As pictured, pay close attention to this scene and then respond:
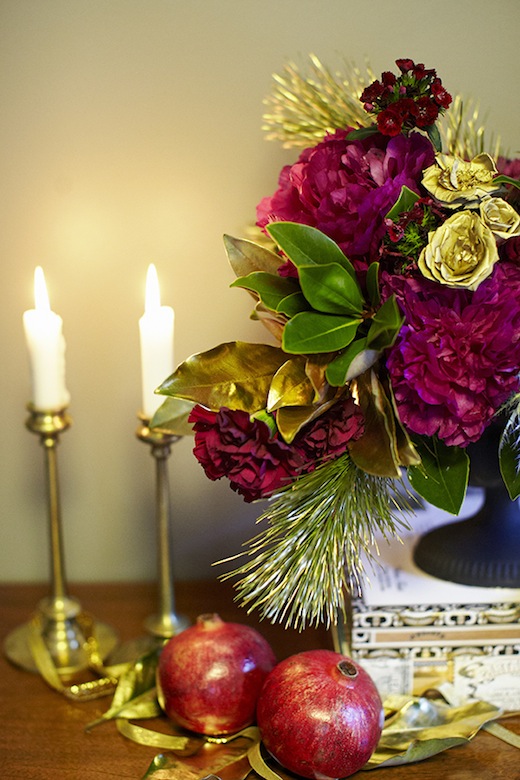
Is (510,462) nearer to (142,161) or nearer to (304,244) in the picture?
(304,244)

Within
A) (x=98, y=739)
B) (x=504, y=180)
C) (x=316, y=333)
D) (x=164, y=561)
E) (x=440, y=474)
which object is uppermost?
(x=504, y=180)

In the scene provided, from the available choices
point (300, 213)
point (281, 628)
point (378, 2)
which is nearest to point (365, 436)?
point (300, 213)

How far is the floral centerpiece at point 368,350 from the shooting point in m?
0.56

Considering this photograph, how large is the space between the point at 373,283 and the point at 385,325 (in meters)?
0.04

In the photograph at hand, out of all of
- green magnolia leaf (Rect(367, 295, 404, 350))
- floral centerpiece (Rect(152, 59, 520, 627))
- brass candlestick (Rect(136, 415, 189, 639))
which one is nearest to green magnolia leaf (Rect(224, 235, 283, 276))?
floral centerpiece (Rect(152, 59, 520, 627))

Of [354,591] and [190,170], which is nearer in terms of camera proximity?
[354,591]

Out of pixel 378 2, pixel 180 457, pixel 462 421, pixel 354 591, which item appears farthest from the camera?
pixel 180 457

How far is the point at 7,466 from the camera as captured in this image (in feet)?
3.07

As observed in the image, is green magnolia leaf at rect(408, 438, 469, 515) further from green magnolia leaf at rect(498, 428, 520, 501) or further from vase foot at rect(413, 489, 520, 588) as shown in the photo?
vase foot at rect(413, 489, 520, 588)

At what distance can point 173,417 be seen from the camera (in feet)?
2.36

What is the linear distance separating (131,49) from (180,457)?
1.40 feet

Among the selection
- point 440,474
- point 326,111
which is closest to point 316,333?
point 440,474

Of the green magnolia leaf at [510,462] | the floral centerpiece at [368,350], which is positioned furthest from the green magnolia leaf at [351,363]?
the green magnolia leaf at [510,462]

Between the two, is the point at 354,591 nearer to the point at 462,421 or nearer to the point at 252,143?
the point at 462,421
